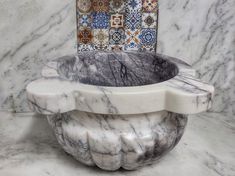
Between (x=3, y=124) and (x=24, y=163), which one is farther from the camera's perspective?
(x=3, y=124)

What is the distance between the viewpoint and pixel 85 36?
114cm

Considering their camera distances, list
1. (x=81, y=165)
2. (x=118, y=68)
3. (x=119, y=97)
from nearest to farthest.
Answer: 1. (x=119, y=97)
2. (x=81, y=165)
3. (x=118, y=68)

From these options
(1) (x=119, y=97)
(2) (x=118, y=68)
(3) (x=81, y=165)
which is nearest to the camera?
(1) (x=119, y=97)

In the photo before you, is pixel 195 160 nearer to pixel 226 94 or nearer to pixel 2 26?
pixel 226 94

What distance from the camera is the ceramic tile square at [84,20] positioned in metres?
1.12

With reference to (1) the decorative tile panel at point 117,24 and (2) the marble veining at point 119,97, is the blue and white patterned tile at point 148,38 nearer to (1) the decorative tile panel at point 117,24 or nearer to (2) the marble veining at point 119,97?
(1) the decorative tile panel at point 117,24

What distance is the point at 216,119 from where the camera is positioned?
1194 mm

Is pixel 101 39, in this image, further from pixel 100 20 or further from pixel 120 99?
pixel 120 99

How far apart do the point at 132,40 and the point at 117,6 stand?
13 cm

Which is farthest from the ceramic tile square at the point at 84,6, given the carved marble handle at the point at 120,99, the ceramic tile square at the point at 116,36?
the carved marble handle at the point at 120,99

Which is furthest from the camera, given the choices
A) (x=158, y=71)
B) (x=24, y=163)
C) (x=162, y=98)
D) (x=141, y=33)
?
(x=141, y=33)

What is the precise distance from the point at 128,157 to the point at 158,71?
1.16ft

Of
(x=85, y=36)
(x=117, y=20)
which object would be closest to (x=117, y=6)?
(x=117, y=20)

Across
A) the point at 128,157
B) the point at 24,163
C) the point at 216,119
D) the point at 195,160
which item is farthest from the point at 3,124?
the point at 216,119
